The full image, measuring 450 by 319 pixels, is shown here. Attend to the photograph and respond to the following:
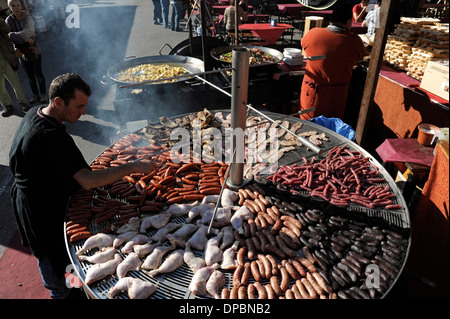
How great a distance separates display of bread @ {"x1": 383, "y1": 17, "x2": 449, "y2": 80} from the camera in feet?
17.3

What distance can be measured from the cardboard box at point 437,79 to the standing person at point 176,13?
644 inches

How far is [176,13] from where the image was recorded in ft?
60.0

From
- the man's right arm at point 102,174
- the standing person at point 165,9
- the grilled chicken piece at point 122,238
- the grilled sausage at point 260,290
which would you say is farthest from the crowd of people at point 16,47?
the standing person at point 165,9

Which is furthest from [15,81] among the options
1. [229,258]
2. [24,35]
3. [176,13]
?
[176,13]

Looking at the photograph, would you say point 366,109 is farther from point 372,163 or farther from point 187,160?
point 187,160

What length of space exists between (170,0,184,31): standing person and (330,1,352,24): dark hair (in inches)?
616

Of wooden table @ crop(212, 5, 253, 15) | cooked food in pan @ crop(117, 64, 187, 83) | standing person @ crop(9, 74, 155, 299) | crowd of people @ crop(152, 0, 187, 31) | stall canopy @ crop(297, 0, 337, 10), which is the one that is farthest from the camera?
crowd of people @ crop(152, 0, 187, 31)

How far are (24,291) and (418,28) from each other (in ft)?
26.9

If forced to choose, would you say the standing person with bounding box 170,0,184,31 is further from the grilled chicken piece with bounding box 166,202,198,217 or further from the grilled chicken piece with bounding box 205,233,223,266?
the grilled chicken piece with bounding box 205,233,223,266

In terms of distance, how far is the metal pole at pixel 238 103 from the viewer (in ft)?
8.98

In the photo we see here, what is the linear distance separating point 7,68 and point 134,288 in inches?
354

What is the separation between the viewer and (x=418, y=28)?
5.85m

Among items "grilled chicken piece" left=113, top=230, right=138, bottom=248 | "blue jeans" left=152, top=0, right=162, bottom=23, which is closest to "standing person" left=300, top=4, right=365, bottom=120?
→ "grilled chicken piece" left=113, top=230, right=138, bottom=248

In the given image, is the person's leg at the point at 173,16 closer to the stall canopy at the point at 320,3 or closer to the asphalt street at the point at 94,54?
the asphalt street at the point at 94,54
